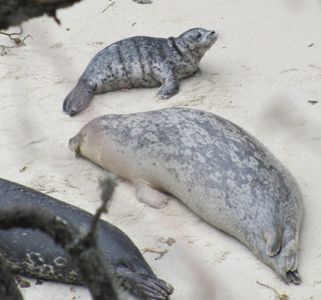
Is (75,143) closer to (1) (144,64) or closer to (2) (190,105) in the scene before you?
(2) (190,105)

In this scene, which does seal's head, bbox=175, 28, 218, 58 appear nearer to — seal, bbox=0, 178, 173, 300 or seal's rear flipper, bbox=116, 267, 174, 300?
seal, bbox=0, 178, 173, 300

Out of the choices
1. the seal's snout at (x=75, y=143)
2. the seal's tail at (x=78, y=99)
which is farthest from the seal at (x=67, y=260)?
the seal's tail at (x=78, y=99)

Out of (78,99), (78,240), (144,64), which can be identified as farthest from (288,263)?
(144,64)

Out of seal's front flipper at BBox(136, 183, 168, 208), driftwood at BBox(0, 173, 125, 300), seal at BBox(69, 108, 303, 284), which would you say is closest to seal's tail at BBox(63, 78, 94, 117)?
seal at BBox(69, 108, 303, 284)

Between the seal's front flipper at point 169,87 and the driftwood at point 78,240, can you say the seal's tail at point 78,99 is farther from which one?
the driftwood at point 78,240

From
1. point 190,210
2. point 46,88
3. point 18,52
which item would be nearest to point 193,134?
point 190,210

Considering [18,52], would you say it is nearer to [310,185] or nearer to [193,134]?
[193,134]
